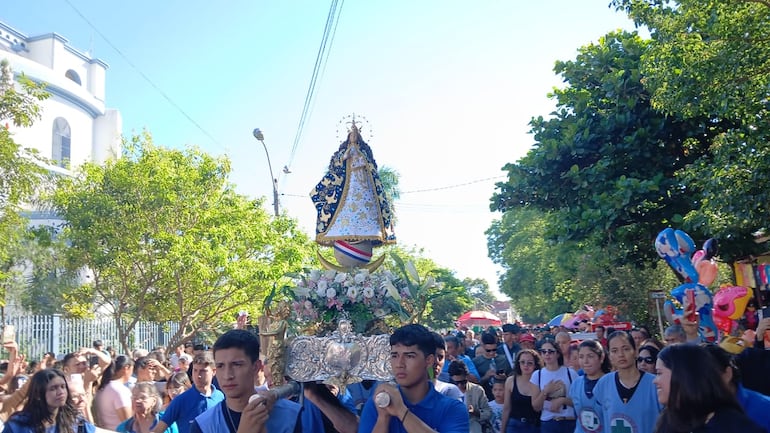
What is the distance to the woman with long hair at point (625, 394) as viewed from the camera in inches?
192

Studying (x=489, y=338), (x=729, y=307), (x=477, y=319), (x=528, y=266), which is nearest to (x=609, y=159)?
(x=729, y=307)

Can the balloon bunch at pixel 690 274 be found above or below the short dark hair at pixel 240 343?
above

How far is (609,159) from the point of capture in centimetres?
1425

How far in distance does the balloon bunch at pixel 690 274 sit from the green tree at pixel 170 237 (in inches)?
437

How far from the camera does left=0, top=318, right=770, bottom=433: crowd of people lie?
121 inches

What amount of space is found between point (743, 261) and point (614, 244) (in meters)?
5.80

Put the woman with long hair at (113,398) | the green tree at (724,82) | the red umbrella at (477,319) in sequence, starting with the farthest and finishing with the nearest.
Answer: the red umbrella at (477,319)
the green tree at (724,82)
the woman with long hair at (113,398)

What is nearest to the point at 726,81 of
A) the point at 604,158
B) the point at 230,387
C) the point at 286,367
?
the point at 604,158

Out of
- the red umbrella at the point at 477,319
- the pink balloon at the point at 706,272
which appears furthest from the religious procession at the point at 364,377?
the red umbrella at the point at 477,319

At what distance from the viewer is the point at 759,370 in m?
4.91

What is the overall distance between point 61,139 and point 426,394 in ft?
166

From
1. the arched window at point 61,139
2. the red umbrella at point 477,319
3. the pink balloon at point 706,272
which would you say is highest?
the arched window at point 61,139

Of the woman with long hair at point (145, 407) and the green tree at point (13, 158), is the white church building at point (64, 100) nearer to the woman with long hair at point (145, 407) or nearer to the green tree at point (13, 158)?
the green tree at point (13, 158)

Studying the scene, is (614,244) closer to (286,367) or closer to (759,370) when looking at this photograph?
(759,370)
